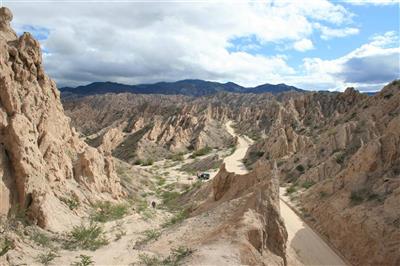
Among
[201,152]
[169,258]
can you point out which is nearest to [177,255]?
[169,258]

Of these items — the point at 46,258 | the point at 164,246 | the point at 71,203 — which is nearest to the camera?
the point at 46,258

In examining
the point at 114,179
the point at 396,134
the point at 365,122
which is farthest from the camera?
the point at 365,122

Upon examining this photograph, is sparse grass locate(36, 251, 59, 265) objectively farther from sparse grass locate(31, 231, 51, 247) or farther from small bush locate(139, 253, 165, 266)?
small bush locate(139, 253, 165, 266)

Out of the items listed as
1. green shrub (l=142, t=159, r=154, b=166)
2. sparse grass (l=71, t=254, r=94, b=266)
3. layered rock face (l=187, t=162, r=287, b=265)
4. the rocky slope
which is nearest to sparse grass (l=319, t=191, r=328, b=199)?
the rocky slope

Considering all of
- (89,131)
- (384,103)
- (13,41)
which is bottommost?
(89,131)

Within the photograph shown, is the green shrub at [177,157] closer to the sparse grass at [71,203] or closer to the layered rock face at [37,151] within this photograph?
the layered rock face at [37,151]

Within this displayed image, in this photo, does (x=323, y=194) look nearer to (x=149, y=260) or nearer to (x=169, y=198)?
(x=169, y=198)

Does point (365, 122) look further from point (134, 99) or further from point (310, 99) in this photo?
point (134, 99)

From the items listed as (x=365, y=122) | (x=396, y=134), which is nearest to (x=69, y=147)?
(x=396, y=134)
